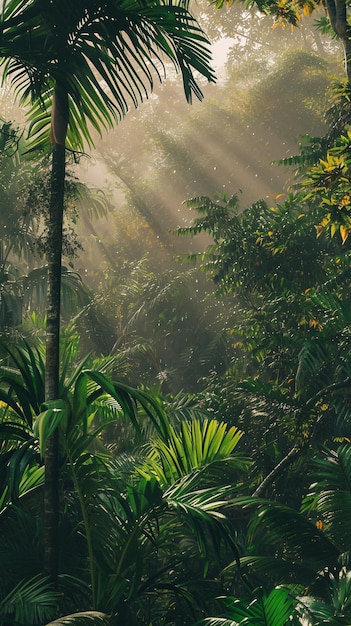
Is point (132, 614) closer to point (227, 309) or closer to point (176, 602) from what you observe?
point (176, 602)

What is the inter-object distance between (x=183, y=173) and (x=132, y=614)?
14.5 m

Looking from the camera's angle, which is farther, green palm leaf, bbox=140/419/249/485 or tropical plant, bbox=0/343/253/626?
green palm leaf, bbox=140/419/249/485

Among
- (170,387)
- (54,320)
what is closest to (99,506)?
(54,320)

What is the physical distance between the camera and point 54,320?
360 cm

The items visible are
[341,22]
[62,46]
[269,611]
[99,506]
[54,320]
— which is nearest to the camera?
[269,611]

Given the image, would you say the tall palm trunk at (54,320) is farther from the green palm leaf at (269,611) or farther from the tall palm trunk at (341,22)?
the tall palm trunk at (341,22)

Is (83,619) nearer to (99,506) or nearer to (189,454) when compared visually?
(99,506)

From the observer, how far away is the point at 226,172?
16.8 m

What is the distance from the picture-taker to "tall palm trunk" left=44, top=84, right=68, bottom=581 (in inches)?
134

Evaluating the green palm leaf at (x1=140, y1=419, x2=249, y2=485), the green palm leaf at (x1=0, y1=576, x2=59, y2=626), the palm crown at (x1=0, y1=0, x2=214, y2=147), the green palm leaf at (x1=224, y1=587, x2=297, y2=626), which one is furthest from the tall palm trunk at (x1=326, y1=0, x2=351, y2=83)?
the green palm leaf at (x1=0, y1=576, x2=59, y2=626)

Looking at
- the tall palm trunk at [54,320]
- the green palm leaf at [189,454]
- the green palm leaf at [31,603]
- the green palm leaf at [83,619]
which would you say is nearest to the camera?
the green palm leaf at [83,619]

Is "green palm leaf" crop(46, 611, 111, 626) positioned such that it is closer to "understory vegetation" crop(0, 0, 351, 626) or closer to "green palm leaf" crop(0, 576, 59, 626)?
"understory vegetation" crop(0, 0, 351, 626)

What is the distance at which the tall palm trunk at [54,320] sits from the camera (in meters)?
3.39

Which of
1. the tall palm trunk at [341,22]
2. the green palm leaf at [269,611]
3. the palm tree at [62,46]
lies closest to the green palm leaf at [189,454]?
the palm tree at [62,46]
